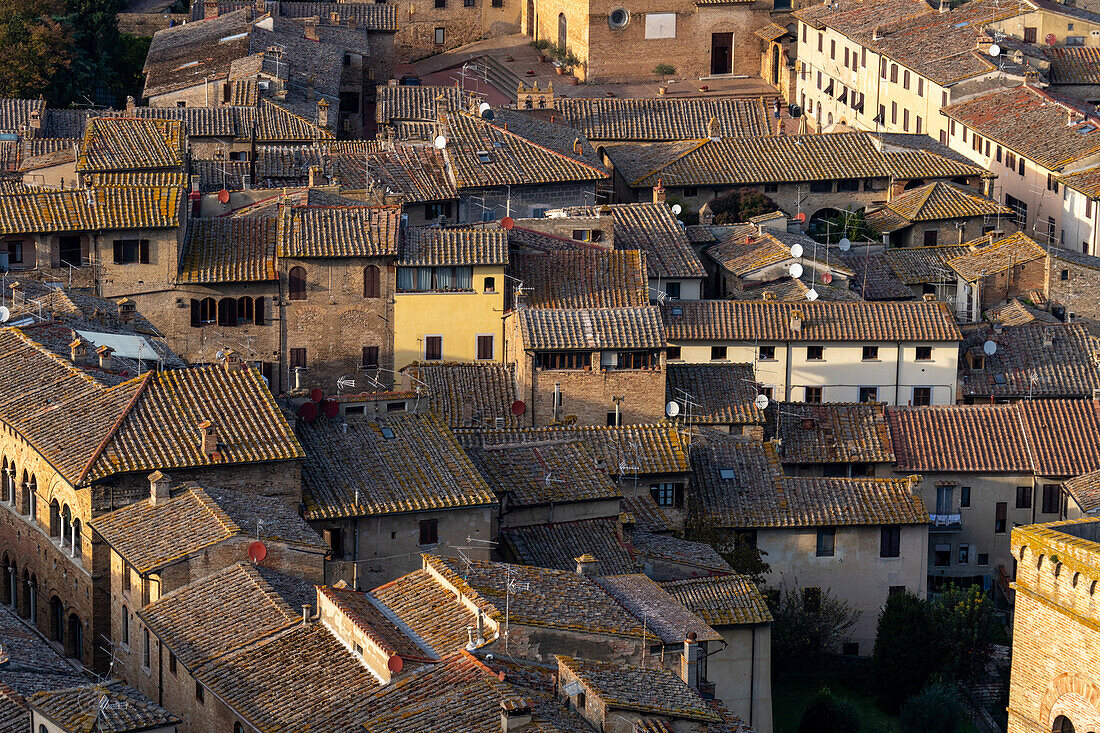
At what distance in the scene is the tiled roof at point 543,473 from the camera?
6384 cm

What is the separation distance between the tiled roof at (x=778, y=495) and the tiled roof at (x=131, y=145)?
24.4 metres

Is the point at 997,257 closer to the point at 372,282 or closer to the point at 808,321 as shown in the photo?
the point at 808,321

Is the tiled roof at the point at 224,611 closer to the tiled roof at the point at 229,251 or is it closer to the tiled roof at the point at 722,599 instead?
the tiled roof at the point at 722,599

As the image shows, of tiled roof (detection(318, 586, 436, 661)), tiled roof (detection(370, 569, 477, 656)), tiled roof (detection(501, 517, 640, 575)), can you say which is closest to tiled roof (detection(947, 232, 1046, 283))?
tiled roof (detection(501, 517, 640, 575))

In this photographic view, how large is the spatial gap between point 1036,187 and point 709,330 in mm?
28815

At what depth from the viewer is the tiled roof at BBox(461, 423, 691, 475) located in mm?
68438

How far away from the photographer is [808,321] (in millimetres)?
82500

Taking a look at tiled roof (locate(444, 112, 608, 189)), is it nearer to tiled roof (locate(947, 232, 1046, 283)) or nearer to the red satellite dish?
tiled roof (locate(947, 232, 1046, 283))

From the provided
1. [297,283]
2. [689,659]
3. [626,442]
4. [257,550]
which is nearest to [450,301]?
[297,283]

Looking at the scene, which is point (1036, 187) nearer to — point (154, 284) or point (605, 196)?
point (605, 196)

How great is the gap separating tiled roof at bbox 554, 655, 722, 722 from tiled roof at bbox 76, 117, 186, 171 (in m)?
41.1

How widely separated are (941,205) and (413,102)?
23160 mm

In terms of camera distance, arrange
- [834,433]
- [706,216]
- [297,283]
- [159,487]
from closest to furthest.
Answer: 1. [159,487]
2. [834,433]
3. [297,283]
4. [706,216]

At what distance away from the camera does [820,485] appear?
72.1 m
